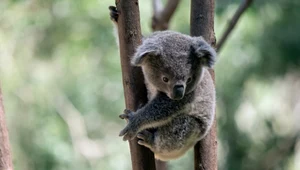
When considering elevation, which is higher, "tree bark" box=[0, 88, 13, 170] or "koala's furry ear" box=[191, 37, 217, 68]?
"koala's furry ear" box=[191, 37, 217, 68]

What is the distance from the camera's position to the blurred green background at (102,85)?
154 inches

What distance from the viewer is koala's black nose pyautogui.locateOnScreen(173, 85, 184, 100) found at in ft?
6.57

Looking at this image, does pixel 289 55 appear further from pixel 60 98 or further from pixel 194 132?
pixel 60 98

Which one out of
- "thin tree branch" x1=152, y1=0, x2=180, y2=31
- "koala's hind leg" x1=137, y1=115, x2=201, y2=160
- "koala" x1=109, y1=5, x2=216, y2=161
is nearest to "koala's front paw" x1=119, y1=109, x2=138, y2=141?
"koala" x1=109, y1=5, x2=216, y2=161

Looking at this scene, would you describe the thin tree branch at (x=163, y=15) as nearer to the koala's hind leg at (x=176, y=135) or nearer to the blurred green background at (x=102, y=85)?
the blurred green background at (x=102, y=85)

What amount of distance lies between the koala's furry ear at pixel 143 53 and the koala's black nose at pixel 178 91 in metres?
0.17

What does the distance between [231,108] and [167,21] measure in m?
0.91

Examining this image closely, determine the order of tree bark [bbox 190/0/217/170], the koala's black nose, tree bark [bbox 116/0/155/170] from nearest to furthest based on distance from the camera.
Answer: tree bark [bbox 116/0/155/170]
the koala's black nose
tree bark [bbox 190/0/217/170]

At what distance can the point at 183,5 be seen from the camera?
4.87m

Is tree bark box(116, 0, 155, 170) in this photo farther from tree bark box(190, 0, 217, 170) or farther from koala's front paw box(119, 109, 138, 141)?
tree bark box(190, 0, 217, 170)

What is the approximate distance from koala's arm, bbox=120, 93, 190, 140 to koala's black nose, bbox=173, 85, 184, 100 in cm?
14

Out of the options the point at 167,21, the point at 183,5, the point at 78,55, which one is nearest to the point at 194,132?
the point at 167,21

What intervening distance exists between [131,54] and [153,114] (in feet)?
0.96

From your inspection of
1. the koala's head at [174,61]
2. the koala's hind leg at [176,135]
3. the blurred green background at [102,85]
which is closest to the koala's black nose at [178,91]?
the koala's head at [174,61]
